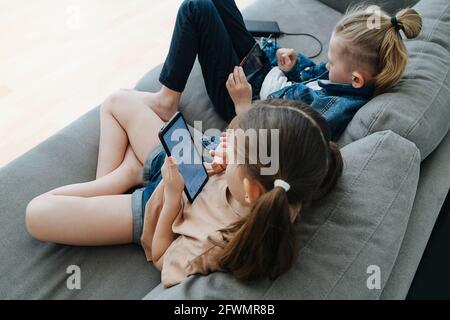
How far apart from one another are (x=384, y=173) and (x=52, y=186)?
2.87 ft

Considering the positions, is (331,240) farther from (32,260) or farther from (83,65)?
(83,65)

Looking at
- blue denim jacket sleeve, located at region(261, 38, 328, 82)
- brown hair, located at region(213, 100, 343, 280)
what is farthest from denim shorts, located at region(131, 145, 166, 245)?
blue denim jacket sleeve, located at region(261, 38, 328, 82)

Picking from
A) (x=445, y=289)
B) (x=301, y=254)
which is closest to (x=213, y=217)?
(x=301, y=254)

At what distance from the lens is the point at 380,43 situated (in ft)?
3.36

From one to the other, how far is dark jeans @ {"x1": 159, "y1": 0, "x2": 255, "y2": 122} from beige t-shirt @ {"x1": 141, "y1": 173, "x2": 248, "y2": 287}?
0.40 metres

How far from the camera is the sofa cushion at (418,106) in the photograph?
92 centimetres

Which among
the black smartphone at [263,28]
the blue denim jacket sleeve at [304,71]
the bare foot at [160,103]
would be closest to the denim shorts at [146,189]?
the bare foot at [160,103]

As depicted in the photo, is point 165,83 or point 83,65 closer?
point 165,83

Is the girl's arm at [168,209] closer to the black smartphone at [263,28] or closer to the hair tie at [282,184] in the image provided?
Result: the hair tie at [282,184]

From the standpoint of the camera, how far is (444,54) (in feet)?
3.65

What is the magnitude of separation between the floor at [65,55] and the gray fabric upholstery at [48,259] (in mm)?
573

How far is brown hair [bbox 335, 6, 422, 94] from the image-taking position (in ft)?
3.31
